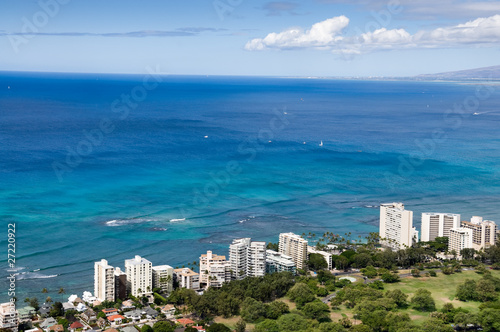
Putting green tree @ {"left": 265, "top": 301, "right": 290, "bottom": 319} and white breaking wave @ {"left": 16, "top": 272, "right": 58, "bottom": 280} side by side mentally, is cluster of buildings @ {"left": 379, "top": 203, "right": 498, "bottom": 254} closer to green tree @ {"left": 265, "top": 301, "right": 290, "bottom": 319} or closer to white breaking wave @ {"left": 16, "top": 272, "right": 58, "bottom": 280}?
green tree @ {"left": 265, "top": 301, "right": 290, "bottom": 319}

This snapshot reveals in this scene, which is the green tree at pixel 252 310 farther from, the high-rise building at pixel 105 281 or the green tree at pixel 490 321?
the green tree at pixel 490 321

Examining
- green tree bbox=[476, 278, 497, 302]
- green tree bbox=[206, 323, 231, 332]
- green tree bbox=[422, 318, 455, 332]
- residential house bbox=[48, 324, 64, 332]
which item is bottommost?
residential house bbox=[48, 324, 64, 332]

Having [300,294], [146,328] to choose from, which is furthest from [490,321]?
[146,328]

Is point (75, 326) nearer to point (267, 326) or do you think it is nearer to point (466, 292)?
point (267, 326)

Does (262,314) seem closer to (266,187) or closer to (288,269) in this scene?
(288,269)

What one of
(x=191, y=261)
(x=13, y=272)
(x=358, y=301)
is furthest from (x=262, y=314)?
(x=13, y=272)

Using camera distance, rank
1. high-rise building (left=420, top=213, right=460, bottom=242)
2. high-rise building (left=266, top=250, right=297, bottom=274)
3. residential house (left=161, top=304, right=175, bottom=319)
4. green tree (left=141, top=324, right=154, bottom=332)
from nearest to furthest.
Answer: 1. green tree (left=141, top=324, right=154, bottom=332)
2. residential house (left=161, top=304, right=175, bottom=319)
3. high-rise building (left=266, top=250, right=297, bottom=274)
4. high-rise building (left=420, top=213, right=460, bottom=242)

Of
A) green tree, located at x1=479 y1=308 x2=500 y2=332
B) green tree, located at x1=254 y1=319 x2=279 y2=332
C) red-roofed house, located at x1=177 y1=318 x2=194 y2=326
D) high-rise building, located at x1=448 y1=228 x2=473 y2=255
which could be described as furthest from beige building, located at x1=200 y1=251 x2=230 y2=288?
high-rise building, located at x1=448 y1=228 x2=473 y2=255
